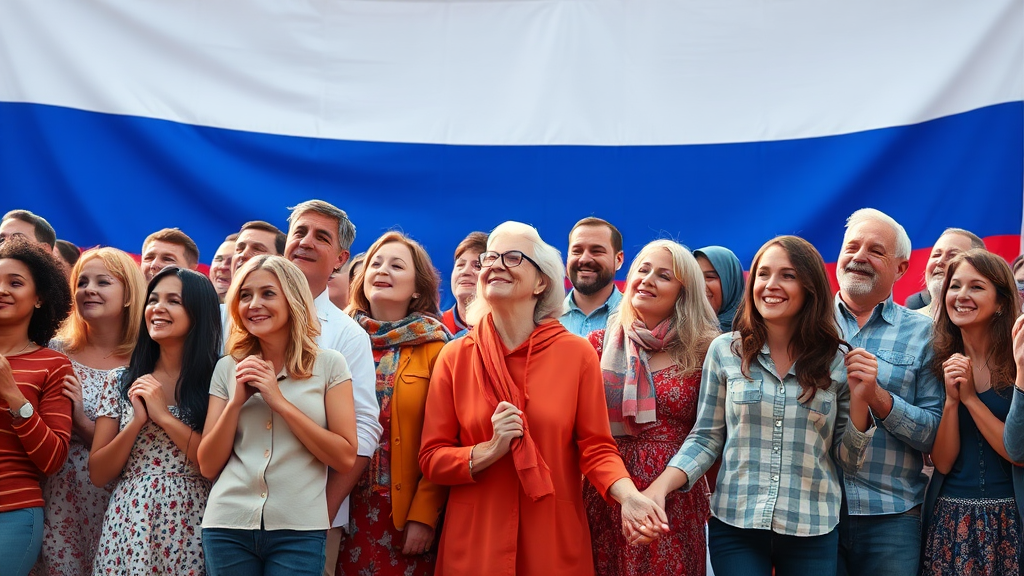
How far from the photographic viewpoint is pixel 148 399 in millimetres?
3504

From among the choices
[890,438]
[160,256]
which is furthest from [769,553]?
[160,256]

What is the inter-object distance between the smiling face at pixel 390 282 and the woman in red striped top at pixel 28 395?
3.94ft

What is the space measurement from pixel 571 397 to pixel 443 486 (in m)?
0.63

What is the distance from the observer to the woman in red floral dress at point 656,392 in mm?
3635

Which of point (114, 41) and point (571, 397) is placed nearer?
point (571, 397)

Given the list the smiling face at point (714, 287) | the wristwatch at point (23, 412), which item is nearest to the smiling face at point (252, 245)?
the wristwatch at point (23, 412)

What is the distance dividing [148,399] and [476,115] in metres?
3.37

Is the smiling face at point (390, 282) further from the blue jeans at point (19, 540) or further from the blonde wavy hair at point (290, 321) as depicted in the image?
the blue jeans at point (19, 540)

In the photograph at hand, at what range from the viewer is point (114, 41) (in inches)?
240

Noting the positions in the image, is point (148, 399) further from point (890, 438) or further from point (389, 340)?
point (890, 438)

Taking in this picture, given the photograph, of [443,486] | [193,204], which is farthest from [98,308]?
[193,204]

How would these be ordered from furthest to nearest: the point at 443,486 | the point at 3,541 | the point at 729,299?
the point at 729,299 < the point at 443,486 < the point at 3,541

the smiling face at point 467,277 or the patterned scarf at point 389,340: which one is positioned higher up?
the smiling face at point 467,277

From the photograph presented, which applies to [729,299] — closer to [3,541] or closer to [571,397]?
[571,397]
